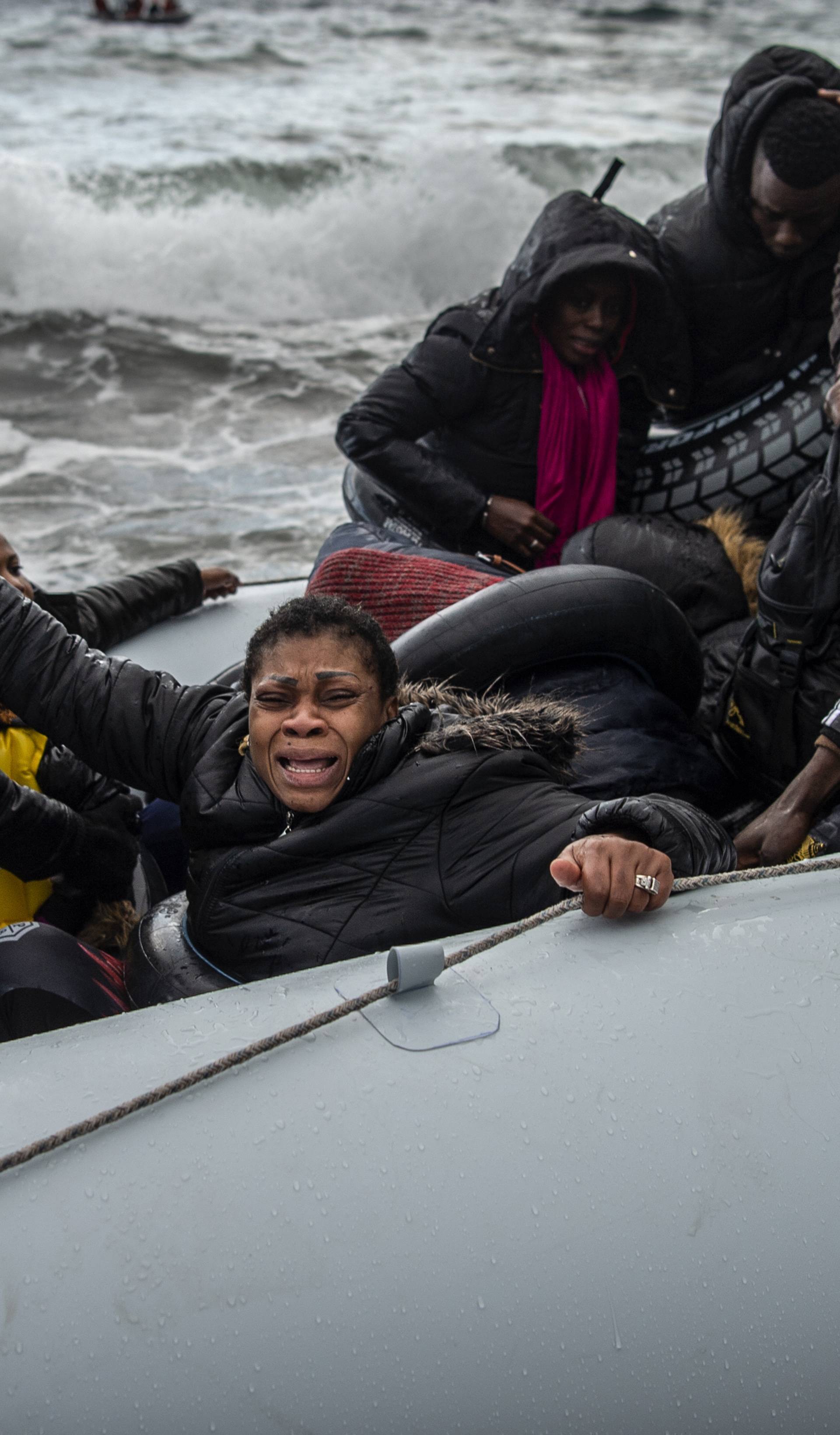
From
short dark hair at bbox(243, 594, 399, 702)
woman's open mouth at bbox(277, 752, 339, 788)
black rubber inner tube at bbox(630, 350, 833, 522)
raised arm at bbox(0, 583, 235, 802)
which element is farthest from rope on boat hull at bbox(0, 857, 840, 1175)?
black rubber inner tube at bbox(630, 350, 833, 522)

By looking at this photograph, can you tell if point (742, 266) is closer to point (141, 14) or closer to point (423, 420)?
point (423, 420)

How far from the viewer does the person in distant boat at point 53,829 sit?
1525mm

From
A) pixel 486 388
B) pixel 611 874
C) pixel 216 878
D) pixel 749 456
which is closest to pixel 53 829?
pixel 216 878

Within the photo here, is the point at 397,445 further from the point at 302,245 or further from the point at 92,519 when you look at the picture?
the point at 302,245

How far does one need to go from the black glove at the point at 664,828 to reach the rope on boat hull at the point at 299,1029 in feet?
0.11

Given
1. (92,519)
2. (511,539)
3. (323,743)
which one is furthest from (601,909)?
(92,519)

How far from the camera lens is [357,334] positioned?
714cm

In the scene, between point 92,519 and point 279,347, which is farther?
point 279,347

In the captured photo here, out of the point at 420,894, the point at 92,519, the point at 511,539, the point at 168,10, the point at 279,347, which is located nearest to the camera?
the point at 420,894

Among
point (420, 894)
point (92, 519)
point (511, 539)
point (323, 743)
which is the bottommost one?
point (92, 519)

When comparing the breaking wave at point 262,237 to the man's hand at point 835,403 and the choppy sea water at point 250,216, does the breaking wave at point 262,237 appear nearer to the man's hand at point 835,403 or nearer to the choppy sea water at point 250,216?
the choppy sea water at point 250,216

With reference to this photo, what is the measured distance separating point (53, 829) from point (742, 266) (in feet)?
5.14

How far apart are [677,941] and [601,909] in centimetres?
7

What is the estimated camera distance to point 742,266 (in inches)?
89.4
